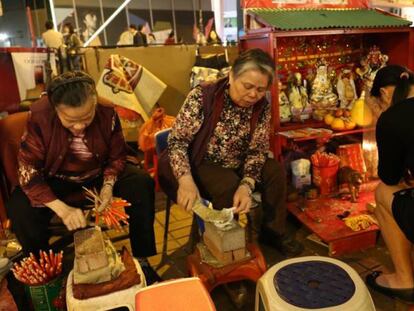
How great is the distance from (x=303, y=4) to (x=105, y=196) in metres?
2.19

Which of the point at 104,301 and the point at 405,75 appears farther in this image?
the point at 405,75

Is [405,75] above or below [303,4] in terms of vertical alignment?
below

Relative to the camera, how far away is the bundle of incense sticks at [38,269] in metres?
1.62

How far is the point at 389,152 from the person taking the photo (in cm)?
160

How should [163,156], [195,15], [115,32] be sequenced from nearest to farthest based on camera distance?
[163,156] → [115,32] → [195,15]

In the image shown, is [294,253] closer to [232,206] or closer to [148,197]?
[232,206]

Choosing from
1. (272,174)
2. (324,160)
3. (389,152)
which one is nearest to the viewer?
(389,152)

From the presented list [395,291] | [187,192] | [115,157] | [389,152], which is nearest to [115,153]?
[115,157]

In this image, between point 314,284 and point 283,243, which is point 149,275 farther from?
point 314,284

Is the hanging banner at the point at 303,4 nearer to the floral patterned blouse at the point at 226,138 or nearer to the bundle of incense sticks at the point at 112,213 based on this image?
the floral patterned blouse at the point at 226,138

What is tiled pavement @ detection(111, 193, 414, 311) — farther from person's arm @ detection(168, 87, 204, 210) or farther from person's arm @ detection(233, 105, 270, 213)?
person's arm @ detection(168, 87, 204, 210)

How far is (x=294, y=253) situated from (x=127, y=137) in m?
2.00

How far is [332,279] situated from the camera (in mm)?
1302

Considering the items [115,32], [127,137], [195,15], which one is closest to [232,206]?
[127,137]
